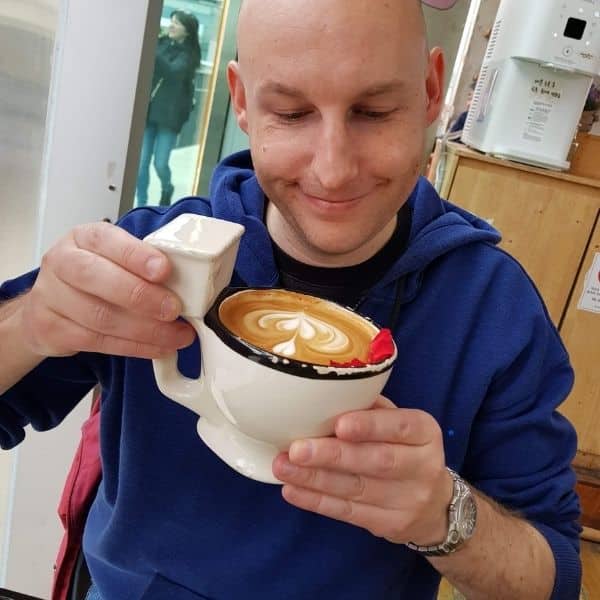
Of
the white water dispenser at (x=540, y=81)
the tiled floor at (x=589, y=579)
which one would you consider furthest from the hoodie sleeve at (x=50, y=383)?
the white water dispenser at (x=540, y=81)

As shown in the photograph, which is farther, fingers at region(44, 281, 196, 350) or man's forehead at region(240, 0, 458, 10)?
man's forehead at region(240, 0, 458, 10)

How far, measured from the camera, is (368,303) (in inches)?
39.0

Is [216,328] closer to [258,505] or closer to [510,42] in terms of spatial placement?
[258,505]

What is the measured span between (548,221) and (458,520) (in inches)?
76.5

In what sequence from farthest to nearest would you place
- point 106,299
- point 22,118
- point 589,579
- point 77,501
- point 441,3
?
point 589,579 < point 441,3 < point 22,118 < point 77,501 < point 106,299

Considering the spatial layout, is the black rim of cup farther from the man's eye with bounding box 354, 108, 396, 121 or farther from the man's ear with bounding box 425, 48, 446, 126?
the man's ear with bounding box 425, 48, 446, 126

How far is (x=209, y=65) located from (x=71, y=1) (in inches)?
142

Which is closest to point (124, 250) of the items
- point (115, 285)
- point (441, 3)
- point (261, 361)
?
point (115, 285)

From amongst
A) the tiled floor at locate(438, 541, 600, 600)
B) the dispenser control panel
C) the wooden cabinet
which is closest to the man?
the tiled floor at locate(438, 541, 600, 600)

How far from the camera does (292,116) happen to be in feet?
2.87

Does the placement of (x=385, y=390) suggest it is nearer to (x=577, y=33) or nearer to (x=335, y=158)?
(x=335, y=158)

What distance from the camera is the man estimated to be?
0.82 meters

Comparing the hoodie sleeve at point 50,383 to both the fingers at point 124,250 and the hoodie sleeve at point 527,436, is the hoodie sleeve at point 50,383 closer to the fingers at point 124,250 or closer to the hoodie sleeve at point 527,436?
the fingers at point 124,250

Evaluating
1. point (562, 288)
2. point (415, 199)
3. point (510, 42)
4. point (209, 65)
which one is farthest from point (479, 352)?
point (209, 65)
